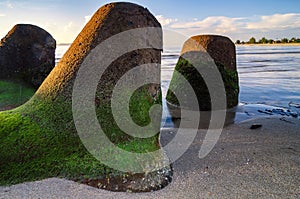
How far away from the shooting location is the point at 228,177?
133 inches

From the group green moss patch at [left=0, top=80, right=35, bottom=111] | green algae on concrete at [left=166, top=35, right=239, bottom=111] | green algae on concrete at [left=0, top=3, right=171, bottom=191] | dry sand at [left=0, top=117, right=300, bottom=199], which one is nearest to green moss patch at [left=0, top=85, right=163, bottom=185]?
green algae on concrete at [left=0, top=3, right=171, bottom=191]

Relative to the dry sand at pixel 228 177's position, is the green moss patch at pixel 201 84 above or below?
above

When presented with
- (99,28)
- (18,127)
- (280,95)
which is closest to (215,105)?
(280,95)

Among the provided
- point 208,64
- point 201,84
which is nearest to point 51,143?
point 201,84

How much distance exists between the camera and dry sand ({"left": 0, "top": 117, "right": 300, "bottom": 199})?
287cm

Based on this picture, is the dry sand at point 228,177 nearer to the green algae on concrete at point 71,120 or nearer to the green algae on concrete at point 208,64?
the green algae on concrete at point 71,120

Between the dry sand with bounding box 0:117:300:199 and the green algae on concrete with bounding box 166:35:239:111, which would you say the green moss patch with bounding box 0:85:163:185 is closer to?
the dry sand with bounding box 0:117:300:199

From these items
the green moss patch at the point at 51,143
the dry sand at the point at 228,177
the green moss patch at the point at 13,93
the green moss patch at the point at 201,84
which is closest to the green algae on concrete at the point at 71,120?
the green moss patch at the point at 51,143

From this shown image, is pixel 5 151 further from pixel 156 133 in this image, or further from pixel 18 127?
pixel 156 133

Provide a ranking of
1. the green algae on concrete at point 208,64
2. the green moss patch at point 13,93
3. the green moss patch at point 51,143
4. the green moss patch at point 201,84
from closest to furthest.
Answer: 1. the green moss patch at point 51,143
2. the green moss patch at point 13,93
3. the green moss patch at point 201,84
4. the green algae on concrete at point 208,64

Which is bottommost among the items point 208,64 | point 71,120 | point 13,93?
point 13,93

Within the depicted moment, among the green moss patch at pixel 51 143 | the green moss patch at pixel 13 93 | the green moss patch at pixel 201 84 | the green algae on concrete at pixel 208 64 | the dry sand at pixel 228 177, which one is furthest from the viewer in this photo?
the green algae on concrete at pixel 208 64

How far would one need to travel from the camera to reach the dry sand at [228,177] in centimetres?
287

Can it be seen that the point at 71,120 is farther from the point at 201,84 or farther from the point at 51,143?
the point at 201,84
